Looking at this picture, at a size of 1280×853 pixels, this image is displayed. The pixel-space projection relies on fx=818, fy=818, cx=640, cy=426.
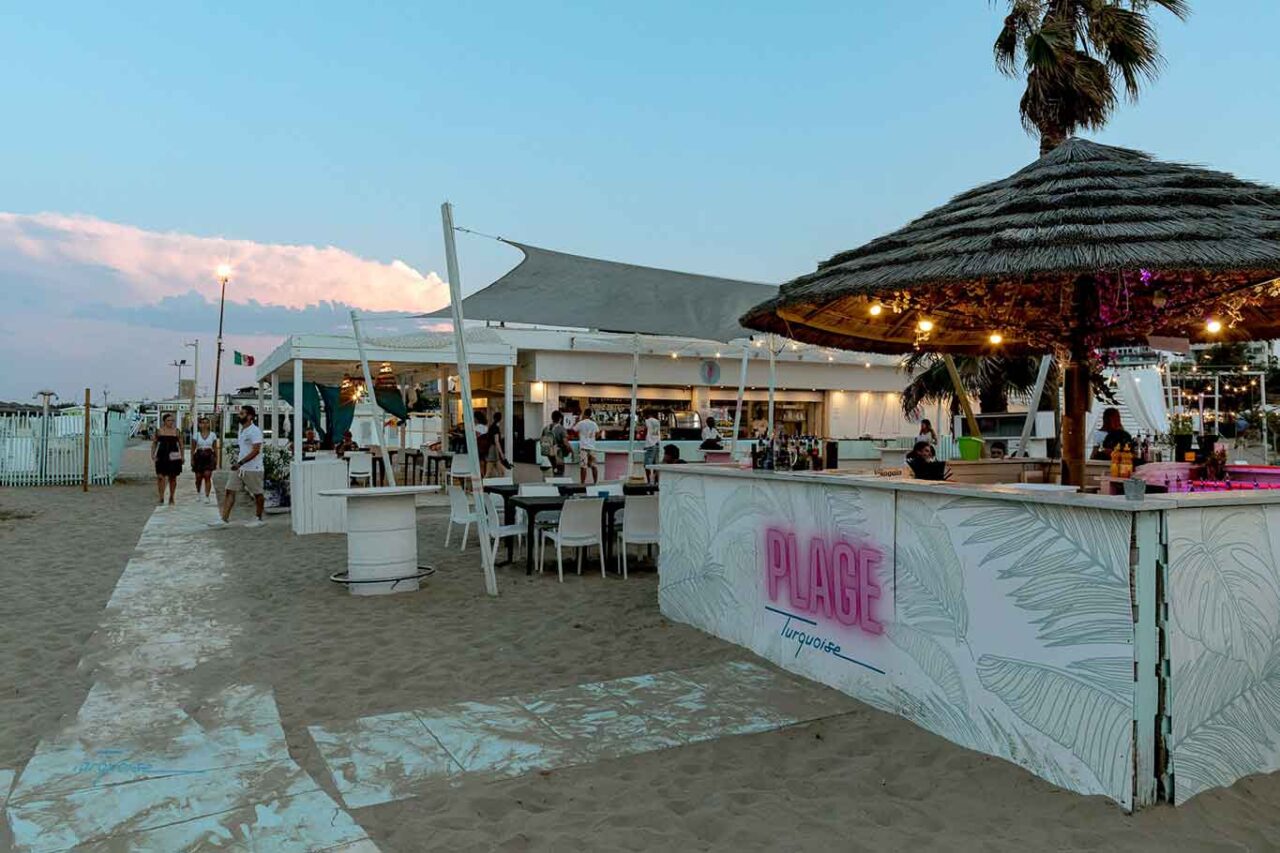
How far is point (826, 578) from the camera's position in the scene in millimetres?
4645

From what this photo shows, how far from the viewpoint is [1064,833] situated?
2998mm

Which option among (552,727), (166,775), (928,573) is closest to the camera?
(166,775)

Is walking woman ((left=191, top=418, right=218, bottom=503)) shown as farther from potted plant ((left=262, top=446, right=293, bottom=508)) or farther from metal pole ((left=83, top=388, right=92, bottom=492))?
metal pole ((left=83, top=388, right=92, bottom=492))

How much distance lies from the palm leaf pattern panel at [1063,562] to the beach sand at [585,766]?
688 mm

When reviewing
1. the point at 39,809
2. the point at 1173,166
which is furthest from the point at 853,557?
the point at 39,809

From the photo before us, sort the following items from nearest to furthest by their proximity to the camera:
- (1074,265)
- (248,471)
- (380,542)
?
(1074,265) → (380,542) → (248,471)

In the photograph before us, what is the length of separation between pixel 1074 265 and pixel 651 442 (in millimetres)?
12555

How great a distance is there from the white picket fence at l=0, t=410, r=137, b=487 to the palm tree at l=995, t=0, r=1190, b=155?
2081 cm

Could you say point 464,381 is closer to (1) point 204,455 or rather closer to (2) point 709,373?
(1) point 204,455

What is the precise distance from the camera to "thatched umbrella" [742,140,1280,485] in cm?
436

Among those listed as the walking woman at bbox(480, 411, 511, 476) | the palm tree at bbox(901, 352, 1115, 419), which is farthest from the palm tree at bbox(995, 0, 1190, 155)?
the walking woman at bbox(480, 411, 511, 476)

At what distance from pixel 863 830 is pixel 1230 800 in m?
1.48

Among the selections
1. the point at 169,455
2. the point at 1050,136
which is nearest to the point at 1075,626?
the point at 1050,136

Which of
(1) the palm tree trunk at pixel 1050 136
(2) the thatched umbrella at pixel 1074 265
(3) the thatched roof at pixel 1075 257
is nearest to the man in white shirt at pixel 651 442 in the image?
(2) the thatched umbrella at pixel 1074 265
